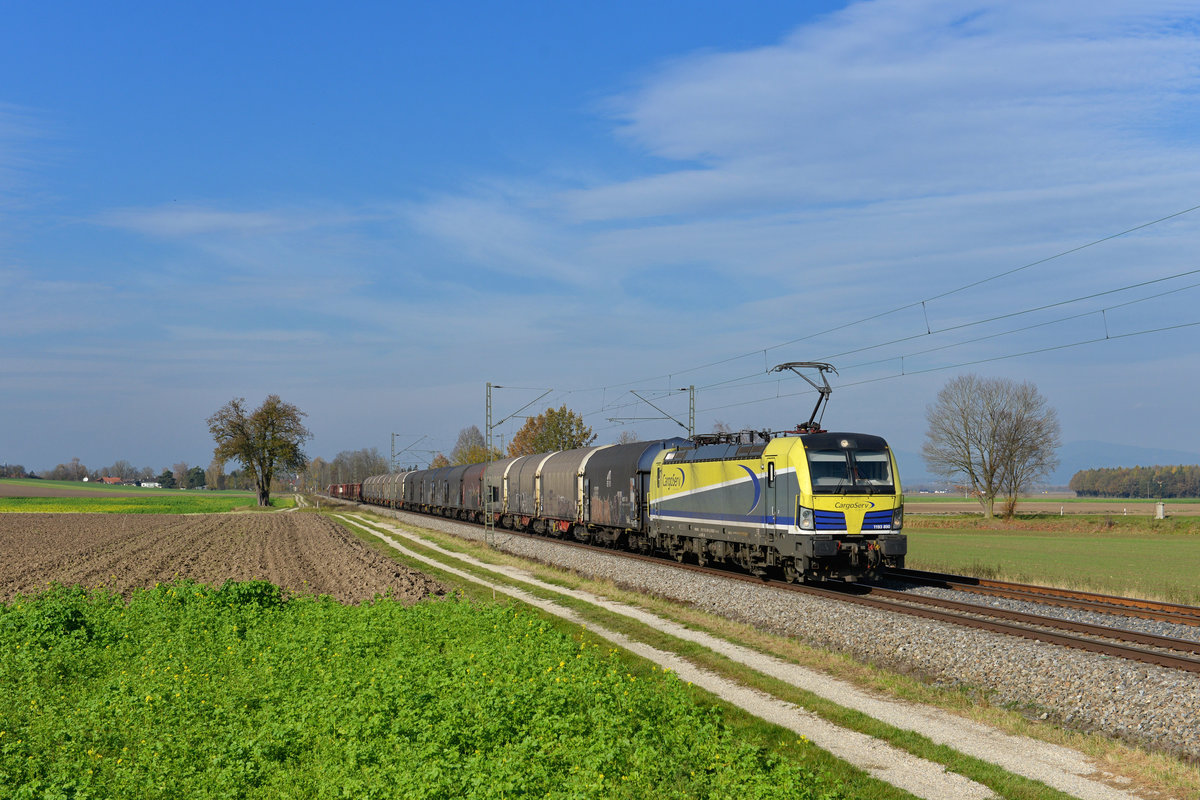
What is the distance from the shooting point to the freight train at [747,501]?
2355 centimetres

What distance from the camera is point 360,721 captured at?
10.2 m

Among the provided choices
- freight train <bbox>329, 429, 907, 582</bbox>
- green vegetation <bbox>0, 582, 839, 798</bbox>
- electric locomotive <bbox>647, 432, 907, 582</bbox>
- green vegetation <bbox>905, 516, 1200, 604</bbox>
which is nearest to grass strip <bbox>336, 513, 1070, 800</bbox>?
green vegetation <bbox>0, 582, 839, 798</bbox>

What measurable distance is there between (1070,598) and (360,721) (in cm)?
1927

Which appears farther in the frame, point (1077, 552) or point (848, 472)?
point (1077, 552)

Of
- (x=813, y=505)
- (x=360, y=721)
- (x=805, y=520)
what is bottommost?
(x=360, y=721)

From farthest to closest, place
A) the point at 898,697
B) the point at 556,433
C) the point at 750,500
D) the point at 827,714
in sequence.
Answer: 1. the point at 556,433
2. the point at 750,500
3. the point at 898,697
4. the point at 827,714

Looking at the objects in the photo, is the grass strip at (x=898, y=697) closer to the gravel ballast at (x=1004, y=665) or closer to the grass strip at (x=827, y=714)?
the grass strip at (x=827, y=714)

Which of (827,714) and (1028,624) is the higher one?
(1028,624)

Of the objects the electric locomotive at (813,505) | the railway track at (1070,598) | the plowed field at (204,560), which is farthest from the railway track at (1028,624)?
the plowed field at (204,560)

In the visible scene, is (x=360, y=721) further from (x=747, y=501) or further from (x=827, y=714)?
(x=747, y=501)

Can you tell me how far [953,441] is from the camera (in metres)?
86.9

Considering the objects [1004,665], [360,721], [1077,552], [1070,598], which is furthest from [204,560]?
[1077,552]

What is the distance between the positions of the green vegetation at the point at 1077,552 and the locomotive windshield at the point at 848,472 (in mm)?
6822

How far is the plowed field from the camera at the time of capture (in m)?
27.0
